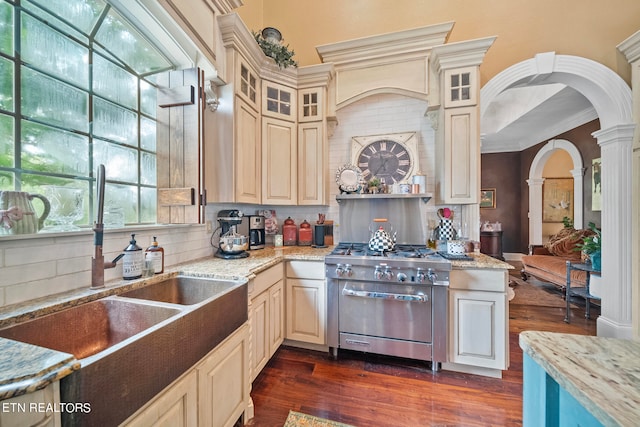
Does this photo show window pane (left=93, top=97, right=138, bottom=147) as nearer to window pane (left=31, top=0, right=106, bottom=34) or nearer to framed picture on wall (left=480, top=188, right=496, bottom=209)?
window pane (left=31, top=0, right=106, bottom=34)

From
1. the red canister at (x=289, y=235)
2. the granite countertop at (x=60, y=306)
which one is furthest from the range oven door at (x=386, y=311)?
the red canister at (x=289, y=235)

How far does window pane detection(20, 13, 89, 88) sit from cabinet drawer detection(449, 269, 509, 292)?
273 centimetres

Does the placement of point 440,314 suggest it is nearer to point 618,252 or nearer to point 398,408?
point 398,408

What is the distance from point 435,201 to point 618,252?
1793mm

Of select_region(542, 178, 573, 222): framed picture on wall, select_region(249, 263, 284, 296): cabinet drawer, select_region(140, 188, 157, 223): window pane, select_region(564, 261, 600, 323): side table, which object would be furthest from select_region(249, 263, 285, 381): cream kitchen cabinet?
select_region(542, 178, 573, 222): framed picture on wall

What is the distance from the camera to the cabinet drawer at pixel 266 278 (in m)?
1.67

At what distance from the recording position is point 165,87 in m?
1.67

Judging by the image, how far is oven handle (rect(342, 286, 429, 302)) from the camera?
1.91 m

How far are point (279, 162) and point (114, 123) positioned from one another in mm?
1297

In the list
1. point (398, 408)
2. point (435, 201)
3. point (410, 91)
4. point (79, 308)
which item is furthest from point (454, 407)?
point (410, 91)

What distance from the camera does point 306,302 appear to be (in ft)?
7.08

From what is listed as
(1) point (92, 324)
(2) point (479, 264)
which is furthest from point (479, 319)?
(1) point (92, 324)

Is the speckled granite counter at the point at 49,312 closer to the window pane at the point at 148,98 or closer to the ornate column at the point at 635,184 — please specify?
the window pane at the point at 148,98

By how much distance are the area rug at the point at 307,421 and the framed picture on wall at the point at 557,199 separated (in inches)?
271
